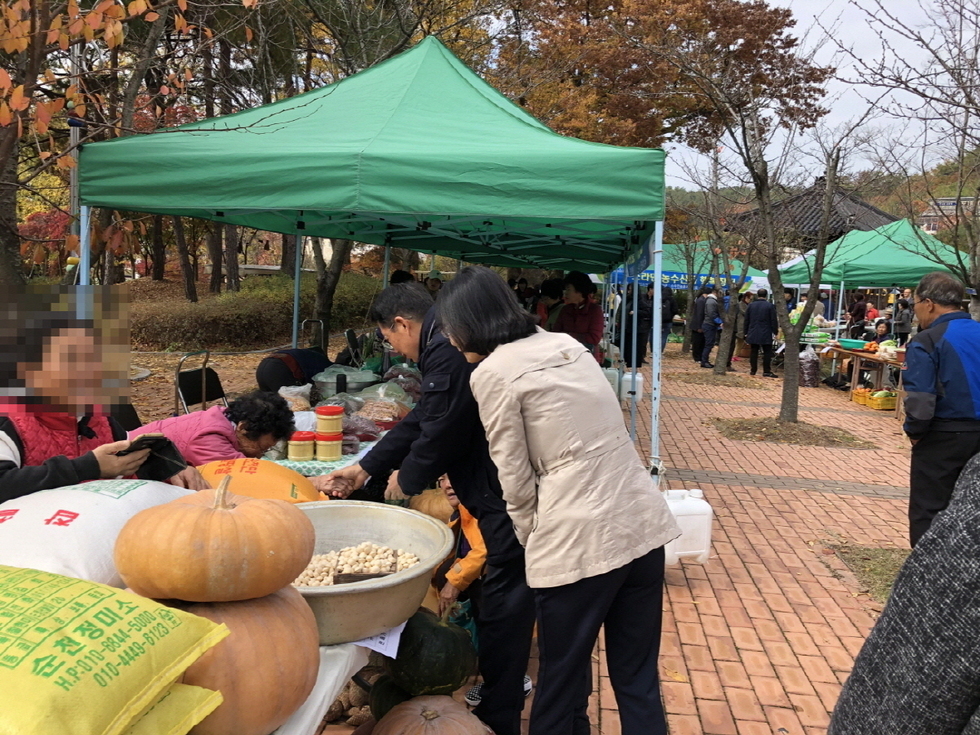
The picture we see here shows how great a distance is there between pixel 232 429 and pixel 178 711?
2.26m

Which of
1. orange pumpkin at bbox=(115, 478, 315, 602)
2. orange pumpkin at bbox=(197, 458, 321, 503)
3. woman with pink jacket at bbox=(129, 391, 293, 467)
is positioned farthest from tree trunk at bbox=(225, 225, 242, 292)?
orange pumpkin at bbox=(115, 478, 315, 602)

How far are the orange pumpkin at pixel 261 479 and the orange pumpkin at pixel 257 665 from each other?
1.08 metres

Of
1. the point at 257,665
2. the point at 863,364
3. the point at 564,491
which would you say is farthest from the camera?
the point at 863,364

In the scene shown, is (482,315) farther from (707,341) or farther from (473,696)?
(707,341)

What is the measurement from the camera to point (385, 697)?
107 inches

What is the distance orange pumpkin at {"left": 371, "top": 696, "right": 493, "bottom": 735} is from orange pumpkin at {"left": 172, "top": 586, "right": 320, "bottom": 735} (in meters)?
0.80

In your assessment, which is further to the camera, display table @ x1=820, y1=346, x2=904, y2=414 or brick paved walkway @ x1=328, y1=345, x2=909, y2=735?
display table @ x1=820, y1=346, x2=904, y2=414

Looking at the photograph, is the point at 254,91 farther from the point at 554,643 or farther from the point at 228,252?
the point at 554,643

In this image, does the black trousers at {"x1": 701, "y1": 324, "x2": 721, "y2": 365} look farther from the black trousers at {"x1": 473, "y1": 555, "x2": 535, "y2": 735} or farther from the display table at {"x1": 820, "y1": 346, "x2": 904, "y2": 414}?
the black trousers at {"x1": 473, "y1": 555, "x2": 535, "y2": 735}

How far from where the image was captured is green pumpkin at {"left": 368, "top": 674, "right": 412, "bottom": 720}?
2.70 m

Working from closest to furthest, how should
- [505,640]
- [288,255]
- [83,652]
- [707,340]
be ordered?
1. [83,652]
2. [505,640]
3. [707,340]
4. [288,255]

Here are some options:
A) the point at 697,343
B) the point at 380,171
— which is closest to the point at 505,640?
the point at 380,171

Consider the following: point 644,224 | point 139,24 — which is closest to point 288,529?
point 644,224

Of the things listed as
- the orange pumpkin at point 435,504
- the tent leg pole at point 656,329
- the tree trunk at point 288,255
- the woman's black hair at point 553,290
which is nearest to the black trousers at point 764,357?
the woman's black hair at point 553,290
